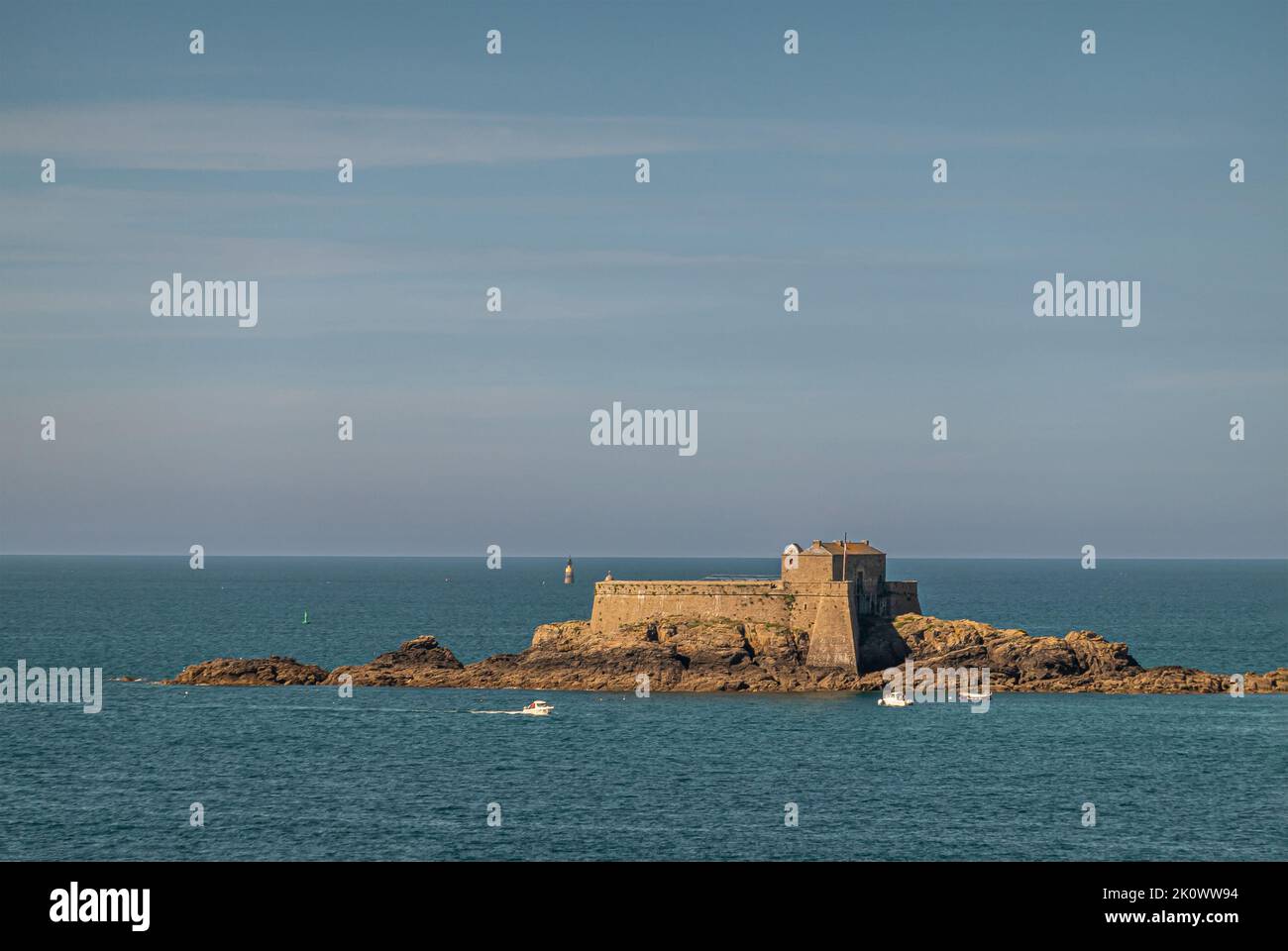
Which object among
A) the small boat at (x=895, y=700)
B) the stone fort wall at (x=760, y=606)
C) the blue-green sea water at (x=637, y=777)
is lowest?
the blue-green sea water at (x=637, y=777)

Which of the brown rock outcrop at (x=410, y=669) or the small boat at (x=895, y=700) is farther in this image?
the brown rock outcrop at (x=410, y=669)

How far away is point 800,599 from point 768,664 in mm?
4293

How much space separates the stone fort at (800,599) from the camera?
297 feet

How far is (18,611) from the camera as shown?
18862 centimetres

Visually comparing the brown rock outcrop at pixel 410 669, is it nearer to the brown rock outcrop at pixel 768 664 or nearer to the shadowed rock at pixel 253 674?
the brown rock outcrop at pixel 768 664

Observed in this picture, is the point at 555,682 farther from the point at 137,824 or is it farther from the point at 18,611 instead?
the point at 18,611

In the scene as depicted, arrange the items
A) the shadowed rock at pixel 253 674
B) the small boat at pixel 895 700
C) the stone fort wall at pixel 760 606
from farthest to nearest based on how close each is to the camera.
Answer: the shadowed rock at pixel 253 674 < the stone fort wall at pixel 760 606 < the small boat at pixel 895 700

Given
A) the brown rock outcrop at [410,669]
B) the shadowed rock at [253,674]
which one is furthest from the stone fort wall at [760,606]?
the shadowed rock at [253,674]

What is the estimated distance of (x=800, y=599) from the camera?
299 ft

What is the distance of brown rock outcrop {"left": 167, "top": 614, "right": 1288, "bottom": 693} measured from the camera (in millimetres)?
91188

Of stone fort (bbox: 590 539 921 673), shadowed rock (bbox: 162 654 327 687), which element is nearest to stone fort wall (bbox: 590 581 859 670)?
stone fort (bbox: 590 539 921 673)

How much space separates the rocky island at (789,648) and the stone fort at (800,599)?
0.08 m
